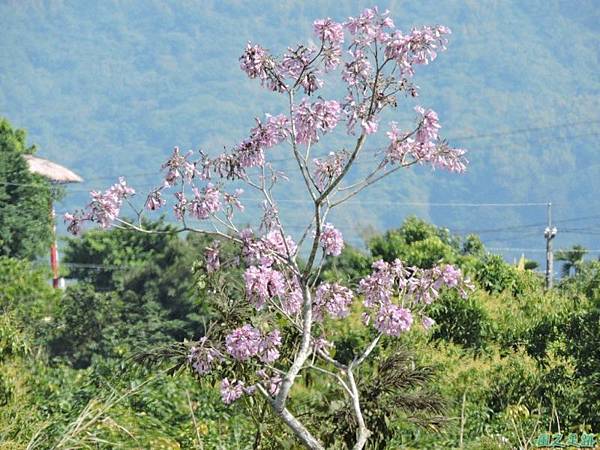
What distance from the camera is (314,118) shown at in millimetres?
5297

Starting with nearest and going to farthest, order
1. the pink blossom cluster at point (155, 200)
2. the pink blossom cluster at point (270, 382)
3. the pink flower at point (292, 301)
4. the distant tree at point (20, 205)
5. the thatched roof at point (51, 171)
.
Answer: the pink blossom cluster at point (155, 200) → the pink flower at point (292, 301) → the pink blossom cluster at point (270, 382) → the distant tree at point (20, 205) → the thatched roof at point (51, 171)

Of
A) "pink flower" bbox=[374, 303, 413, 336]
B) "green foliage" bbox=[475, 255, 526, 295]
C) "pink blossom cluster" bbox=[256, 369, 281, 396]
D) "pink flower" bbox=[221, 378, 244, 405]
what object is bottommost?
"pink flower" bbox=[221, 378, 244, 405]

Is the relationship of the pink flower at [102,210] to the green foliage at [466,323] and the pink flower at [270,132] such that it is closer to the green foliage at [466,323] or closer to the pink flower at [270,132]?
the pink flower at [270,132]

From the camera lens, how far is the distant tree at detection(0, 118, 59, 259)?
173 ft

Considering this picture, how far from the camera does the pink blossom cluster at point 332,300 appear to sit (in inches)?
230

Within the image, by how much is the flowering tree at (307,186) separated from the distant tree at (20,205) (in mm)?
47300

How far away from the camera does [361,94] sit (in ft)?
17.9

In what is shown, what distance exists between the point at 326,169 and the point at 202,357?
1.03 meters

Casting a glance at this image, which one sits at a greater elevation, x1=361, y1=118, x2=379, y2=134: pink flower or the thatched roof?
the thatched roof

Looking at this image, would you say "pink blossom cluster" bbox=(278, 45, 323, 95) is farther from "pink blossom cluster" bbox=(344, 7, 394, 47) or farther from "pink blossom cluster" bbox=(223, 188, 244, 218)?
"pink blossom cluster" bbox=(223, 188, 244, 218)

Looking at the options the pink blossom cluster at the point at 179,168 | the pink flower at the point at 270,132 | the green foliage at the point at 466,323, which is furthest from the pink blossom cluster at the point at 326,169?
the green foliage at the point at 466,323

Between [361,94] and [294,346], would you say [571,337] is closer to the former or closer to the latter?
[294,346]

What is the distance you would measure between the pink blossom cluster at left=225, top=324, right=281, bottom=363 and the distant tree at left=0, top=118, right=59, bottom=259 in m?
47.4

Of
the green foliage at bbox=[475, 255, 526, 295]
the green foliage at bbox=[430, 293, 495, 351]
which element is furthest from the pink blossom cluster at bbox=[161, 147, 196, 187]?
the green foliage at bbox=[475, 255, 526, 295]
